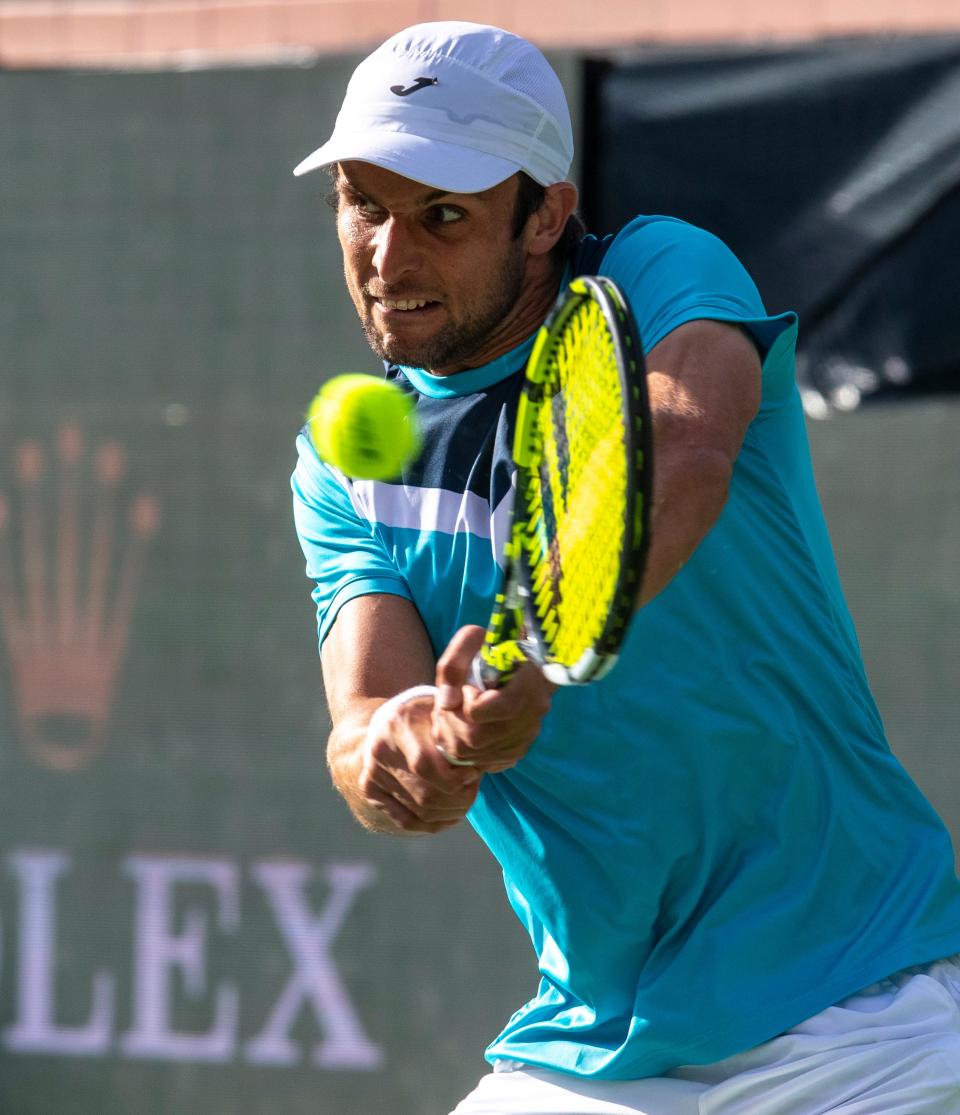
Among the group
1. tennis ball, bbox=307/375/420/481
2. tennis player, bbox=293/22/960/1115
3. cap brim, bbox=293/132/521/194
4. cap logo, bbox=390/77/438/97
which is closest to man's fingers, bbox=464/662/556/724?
tennis player, bbox=293/22/960/1115

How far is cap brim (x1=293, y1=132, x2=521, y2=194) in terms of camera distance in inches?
94.9

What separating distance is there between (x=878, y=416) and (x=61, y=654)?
7.53 feet

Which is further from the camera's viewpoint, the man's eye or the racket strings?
the man's eye

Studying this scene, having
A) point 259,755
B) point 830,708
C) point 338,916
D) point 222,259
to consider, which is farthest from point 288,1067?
point 830,708

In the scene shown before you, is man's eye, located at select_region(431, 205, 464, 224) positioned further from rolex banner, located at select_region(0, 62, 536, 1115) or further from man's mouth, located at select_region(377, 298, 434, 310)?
rolex banner, located at select_region(0, 62, 536, 1115)

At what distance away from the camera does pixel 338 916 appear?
530 cm

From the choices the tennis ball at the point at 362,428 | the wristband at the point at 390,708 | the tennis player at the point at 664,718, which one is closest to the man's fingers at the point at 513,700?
the wristband at the point at 390,708

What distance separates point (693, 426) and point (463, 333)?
0.49 metres

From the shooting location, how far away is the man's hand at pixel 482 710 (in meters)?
1.95

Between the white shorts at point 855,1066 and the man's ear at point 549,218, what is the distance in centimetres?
105

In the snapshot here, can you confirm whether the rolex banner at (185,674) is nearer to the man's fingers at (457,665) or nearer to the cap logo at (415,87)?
the cap logo at (415,87)

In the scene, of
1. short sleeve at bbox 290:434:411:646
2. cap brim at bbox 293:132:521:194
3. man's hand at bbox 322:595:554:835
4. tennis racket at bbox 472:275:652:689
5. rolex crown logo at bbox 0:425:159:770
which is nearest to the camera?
tennis racket at bbox 472:275:652:689

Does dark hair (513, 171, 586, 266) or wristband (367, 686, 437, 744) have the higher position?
dark hair (513, 171, 586, 266)

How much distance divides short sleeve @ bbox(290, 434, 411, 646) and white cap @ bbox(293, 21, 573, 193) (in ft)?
1.50
